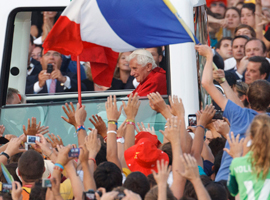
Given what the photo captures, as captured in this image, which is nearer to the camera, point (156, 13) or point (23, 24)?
point (156, 13)

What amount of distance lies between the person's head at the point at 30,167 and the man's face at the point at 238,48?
16.1ft

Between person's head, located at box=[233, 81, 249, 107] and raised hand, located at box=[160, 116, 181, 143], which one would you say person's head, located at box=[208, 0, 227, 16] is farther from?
raised hand, located at box=[160, 116, 181, 143]

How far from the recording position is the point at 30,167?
318cm

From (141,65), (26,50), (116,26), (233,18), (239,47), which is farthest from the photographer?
(233,18)

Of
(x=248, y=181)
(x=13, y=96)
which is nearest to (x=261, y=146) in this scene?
(x=248, y=181)

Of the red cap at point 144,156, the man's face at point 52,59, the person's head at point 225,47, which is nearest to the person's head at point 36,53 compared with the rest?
the man's face at point 52,59

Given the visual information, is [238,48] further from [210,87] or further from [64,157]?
[64,157]

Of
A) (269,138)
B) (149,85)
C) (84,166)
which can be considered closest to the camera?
(269,138)

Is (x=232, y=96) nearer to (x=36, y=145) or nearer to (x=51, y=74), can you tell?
(x=36, y=145)

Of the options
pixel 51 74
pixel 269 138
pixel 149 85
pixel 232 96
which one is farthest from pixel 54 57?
pixel 269 138

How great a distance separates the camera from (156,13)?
4.47m

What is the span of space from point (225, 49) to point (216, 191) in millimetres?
5285

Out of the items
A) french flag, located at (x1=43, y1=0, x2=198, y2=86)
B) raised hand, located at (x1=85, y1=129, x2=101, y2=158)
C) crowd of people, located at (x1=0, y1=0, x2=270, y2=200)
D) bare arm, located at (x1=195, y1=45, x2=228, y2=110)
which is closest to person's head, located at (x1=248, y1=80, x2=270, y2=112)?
crowd of people, located at (x1=0, y1=0, x2=270, y2=200)

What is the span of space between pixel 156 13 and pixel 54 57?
2.94 metres
